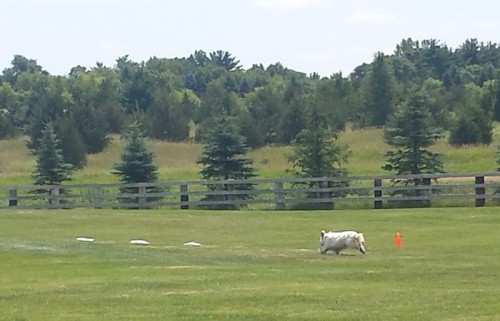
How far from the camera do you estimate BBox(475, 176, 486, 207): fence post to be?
3441cm

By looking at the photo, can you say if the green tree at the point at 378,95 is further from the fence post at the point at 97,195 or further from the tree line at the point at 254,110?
the fence post at the point at 97,195

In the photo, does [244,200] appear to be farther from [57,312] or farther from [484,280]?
[57,312]

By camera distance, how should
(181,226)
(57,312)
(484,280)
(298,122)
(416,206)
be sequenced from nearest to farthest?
(57,312) → (484,280) → (181,226) → (416,206) → (298,122)

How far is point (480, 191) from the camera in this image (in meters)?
34.8

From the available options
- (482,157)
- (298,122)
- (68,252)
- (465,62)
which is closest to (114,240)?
(68,252)

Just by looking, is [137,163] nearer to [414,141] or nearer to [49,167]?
[49,167]

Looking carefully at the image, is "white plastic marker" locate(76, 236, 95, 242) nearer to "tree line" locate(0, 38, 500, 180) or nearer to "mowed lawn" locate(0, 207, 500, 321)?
"mowed lawn" locate(0, 207, 500, 321)

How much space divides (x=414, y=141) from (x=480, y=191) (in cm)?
705

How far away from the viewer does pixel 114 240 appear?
85.3ft

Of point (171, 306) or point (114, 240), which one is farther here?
point (114, 240)

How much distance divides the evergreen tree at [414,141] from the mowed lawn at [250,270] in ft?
33.1

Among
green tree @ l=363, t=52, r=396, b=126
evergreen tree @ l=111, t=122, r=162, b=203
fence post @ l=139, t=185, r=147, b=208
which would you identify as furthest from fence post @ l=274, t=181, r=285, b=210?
green tree @ l=363, t=52, r=396, b=126

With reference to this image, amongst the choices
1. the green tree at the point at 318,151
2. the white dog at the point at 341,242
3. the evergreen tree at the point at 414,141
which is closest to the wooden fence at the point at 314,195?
the green tree at the point at 318,151

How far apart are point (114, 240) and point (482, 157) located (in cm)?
3323
